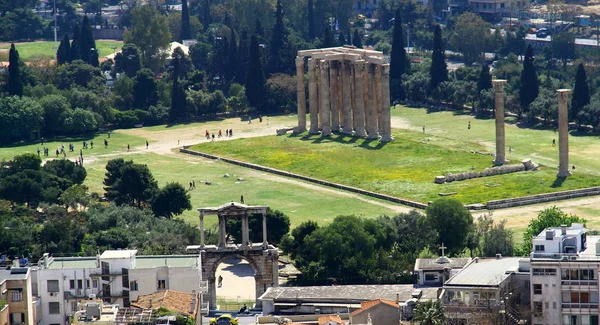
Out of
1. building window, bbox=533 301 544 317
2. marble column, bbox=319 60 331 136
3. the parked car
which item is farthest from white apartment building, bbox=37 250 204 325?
marble column, bbox=319 60 331 136

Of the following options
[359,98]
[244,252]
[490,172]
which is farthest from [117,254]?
[359,98]

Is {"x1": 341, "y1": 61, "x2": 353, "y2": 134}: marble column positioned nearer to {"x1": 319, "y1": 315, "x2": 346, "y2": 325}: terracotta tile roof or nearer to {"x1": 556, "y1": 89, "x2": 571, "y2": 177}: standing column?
{"x1": 556, "y1": 89, "x2": 571, "y2": 177}: standing column

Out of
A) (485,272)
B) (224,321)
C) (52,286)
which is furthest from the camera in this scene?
(52,286)

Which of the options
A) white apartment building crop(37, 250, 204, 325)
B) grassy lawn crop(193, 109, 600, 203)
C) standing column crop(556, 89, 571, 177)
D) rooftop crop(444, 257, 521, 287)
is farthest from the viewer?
standing column crop(556, 89, 571, 177)

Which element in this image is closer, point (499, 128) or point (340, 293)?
point (340, 293)

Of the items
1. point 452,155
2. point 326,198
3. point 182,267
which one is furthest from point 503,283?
point 452,155

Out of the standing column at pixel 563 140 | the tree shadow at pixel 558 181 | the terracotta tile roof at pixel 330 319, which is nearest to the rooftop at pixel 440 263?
the terracotta tile roof at pixel 330 319

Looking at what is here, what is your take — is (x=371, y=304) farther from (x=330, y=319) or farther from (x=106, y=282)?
(x=106, y=282)
